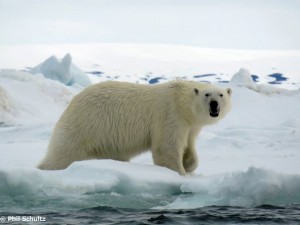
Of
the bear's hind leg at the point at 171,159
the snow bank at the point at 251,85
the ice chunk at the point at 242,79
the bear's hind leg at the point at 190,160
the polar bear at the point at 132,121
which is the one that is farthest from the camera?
the ice chunk at the point at 242,79

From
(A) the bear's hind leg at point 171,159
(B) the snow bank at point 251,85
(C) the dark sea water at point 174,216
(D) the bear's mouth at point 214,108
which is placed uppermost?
Result: (D) the bear's mouth at point 214,108

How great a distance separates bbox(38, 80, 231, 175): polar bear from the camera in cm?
629

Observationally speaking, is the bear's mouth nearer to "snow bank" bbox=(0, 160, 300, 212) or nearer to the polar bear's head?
the polar bear's head

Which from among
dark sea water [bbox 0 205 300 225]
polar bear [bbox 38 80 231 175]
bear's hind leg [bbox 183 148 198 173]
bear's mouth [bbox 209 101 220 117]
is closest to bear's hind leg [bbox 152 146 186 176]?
polar bear [bbox 38 80 231 175]

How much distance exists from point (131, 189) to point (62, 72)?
20.9 meters

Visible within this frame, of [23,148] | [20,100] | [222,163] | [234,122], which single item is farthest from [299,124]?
[20,100]

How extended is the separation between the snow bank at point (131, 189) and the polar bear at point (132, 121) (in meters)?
1.14

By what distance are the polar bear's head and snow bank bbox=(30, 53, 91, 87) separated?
17997 millimetres

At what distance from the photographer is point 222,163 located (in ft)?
24.9

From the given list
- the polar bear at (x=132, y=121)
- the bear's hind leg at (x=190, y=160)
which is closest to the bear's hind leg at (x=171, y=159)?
the polar bear at (x=132, y=121)

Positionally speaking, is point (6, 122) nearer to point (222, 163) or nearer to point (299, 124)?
point (299, 124)

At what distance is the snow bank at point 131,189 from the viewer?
4801 mm

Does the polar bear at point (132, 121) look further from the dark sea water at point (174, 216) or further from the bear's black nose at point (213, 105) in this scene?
the dark sea water at point (174, 216)

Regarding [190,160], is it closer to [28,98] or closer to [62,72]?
[28,98]
